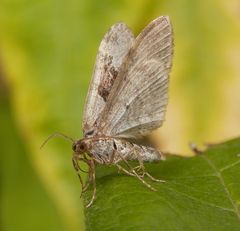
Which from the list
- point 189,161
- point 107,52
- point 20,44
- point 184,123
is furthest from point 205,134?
point 20,44

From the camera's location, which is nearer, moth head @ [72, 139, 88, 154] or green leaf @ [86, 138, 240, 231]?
green leaf @ [86, 138, 240, 231]

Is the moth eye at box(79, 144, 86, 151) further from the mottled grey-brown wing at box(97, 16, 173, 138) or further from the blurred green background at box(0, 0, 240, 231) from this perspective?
the blurred green background at box(0, 0, 240, 231)

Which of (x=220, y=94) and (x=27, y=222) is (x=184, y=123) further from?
(x=27, y=222)

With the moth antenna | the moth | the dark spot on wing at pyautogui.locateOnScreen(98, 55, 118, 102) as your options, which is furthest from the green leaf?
the dark spot on wing at pyautogui.locateOnScreen(98, 55, 118, 102)

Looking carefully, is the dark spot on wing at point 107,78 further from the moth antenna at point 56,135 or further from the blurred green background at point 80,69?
the moth antenna at point 56,135

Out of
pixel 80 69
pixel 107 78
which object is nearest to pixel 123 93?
pixel 107 78

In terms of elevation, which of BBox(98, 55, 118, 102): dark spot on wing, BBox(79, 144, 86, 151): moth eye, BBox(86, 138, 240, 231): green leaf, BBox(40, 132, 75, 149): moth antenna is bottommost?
BBox(86, 138, 240, 231): green leaf

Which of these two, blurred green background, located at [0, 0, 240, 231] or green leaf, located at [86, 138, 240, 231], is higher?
blurred green background, located at [0, 0, 240, 231]

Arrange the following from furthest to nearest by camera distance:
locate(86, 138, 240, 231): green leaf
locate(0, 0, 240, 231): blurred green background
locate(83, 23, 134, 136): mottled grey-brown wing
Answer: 1. locate(0, 0, 240, 231): blurred green background
2. locate(83, 23, 134, 136): mottled grey-brown wing
3. locate(86, 138, 240, 231): green leaf
